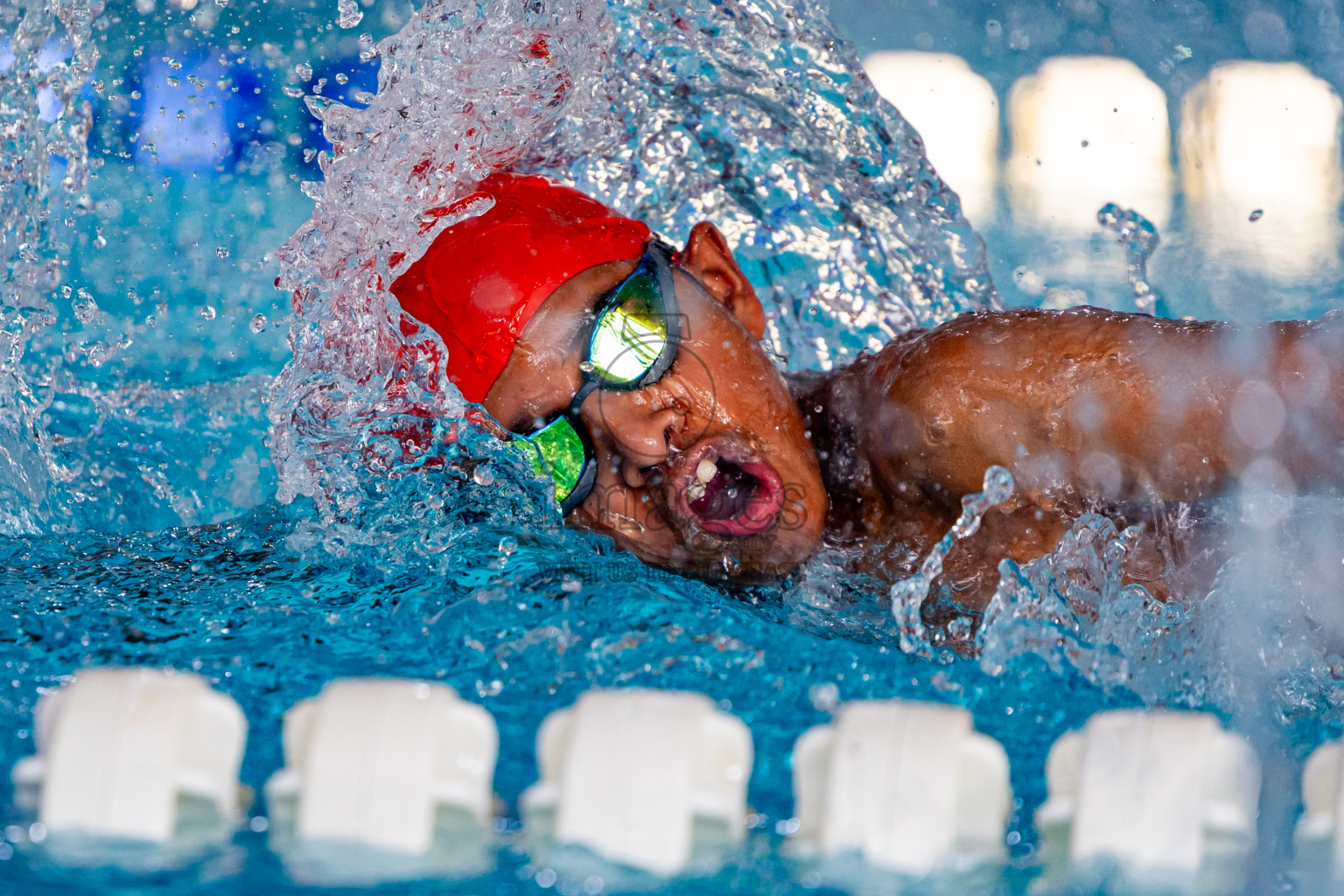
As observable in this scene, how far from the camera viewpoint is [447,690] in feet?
2.68

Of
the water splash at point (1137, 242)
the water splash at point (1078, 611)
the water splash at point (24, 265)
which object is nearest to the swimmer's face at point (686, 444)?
the water splash at point (1078, 611)

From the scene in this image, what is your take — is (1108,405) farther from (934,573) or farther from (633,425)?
(633,425)

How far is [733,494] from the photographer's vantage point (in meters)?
1.65

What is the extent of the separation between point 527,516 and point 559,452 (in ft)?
0.34

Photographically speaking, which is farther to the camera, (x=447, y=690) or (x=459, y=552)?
(x=459, y=552)

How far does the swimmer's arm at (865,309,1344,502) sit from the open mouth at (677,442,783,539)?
153 millimetres

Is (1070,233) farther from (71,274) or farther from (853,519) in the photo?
(71,274)

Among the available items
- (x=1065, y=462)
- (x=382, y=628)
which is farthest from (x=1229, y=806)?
(x=382, y=628)

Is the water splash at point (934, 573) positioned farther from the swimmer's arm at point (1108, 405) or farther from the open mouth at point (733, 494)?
the open mouth at point (733, 494)

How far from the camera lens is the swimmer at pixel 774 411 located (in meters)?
1.40

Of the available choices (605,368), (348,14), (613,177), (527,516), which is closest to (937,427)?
(605,368)

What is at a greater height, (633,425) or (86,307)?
(86,307)

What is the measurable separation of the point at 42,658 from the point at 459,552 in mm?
534

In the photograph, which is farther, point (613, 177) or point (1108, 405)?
point (613, 177)
